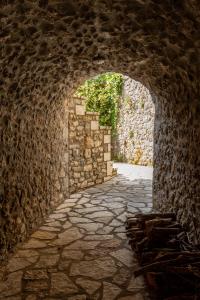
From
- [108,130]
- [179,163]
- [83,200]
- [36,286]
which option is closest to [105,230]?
[179,163]

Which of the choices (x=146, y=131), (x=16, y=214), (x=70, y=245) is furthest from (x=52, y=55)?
(x=146, y=131)

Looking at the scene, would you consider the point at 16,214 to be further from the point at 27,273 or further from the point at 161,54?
the point at 161,54

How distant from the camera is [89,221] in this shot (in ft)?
16.8

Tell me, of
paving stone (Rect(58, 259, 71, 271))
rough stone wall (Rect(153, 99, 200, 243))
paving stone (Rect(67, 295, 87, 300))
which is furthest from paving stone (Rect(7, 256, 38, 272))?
rough stone wall (Rect(153, 99, 200, 243))

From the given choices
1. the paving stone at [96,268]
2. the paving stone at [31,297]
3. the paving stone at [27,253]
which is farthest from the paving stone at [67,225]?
the paving stone at [31,297]

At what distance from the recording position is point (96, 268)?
3.38 m

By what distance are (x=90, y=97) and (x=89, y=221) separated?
9.25 metres

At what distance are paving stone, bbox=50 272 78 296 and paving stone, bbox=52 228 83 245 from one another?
0.94m

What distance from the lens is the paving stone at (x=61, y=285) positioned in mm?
2875

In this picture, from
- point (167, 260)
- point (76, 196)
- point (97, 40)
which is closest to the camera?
point (167, 260)

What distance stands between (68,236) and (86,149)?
372 centimetres

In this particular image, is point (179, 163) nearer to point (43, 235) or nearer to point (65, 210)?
point (43, 235)

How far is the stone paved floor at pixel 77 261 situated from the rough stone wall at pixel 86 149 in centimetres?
165

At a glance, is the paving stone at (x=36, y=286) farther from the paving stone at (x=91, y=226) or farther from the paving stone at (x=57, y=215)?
the paving stone at (x=57, y=215)
